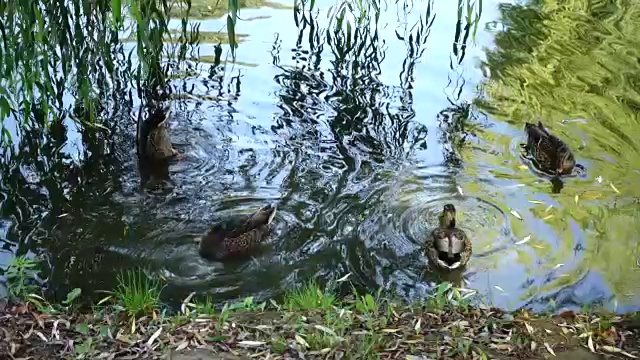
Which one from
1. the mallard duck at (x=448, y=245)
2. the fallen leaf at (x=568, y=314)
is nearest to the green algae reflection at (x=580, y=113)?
the mallard duck at (x=448, y=245)

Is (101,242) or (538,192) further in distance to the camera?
(538,192)

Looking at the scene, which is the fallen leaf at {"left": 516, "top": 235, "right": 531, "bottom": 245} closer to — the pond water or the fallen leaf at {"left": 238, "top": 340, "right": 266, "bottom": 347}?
the pond water

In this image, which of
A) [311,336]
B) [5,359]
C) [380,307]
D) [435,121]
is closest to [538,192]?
[435,121]

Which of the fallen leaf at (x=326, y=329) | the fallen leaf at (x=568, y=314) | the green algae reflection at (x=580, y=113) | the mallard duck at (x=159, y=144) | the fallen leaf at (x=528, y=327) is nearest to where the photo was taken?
the fallen leaf at (x=326, y=329)

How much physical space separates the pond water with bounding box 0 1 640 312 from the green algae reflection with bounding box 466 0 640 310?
2 centimetres

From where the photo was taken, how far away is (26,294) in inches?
215

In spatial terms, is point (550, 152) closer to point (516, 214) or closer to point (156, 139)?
point (516, 214)

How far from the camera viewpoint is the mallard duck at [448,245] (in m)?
6.32

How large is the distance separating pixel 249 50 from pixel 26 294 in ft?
18.1

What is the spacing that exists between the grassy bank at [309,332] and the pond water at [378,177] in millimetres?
918

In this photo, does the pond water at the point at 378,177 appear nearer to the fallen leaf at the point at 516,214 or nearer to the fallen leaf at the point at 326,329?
the fallen leaf at the point at 516,214

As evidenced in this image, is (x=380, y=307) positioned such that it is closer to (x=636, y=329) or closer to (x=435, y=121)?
(x=636, y=329)

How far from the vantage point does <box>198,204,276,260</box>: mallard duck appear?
649cm

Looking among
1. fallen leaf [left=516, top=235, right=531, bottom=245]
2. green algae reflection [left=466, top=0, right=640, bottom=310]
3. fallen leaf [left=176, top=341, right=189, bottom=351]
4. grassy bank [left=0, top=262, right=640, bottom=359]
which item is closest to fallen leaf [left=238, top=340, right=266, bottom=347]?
grassy bank [left=0, top=262, right=640, bottom=359]
